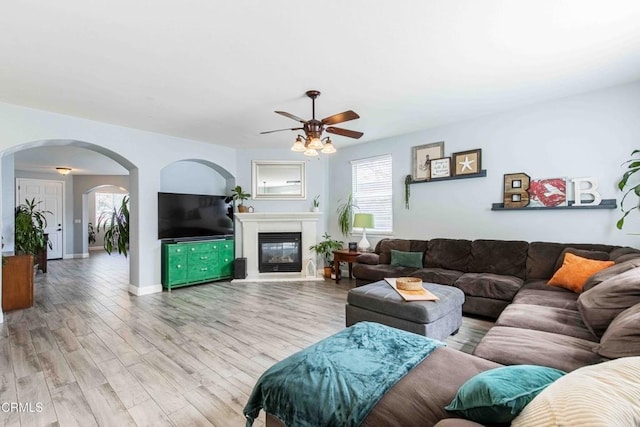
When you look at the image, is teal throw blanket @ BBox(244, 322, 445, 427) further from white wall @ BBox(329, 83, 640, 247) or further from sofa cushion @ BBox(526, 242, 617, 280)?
white wall @ BBox(329, 83, 640, 247)

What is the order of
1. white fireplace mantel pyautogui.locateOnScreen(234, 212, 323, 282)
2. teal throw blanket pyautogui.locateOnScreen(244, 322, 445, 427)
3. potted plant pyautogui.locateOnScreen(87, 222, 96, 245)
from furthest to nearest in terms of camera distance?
potted plant pyautogui.locateOnScreen(87, 222, 96, 245) → white fireplace mantel pyautogui.locateOnScreen(234, 212, 323, 282) → teal throw blanket pyautogui.locateOnScreen(244, 322, 445, 427)

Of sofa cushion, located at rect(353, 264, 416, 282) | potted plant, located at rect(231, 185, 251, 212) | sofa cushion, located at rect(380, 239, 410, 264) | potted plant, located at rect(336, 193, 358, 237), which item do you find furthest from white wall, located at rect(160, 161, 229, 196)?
sofa cushion, located at rect(380, 239, 410, 264)

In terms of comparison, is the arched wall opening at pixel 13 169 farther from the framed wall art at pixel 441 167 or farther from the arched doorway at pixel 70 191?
the framed wall art at pixel 441 167

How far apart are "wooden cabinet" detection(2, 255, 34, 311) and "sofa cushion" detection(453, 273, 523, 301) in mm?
5687

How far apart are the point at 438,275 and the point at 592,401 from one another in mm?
3340

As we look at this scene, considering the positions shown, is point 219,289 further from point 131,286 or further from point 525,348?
point 525,348

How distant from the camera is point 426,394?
4.20 feet

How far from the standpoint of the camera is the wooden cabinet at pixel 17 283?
12.7 ft

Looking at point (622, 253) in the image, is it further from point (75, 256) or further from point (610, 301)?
point (75, 256)

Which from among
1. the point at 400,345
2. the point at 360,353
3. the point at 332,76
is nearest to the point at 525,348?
the point at 400,345

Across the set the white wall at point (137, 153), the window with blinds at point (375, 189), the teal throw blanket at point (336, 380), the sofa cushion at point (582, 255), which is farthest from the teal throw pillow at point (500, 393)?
the white wall at point (137, 153)

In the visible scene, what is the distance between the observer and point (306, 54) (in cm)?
257

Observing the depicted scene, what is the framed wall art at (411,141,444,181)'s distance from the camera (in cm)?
478

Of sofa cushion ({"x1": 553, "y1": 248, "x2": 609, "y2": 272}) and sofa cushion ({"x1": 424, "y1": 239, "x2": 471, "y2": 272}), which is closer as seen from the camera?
sofa cushion ({"x1": 553, "y1": 248, "x2": 609, "y2": 272})
